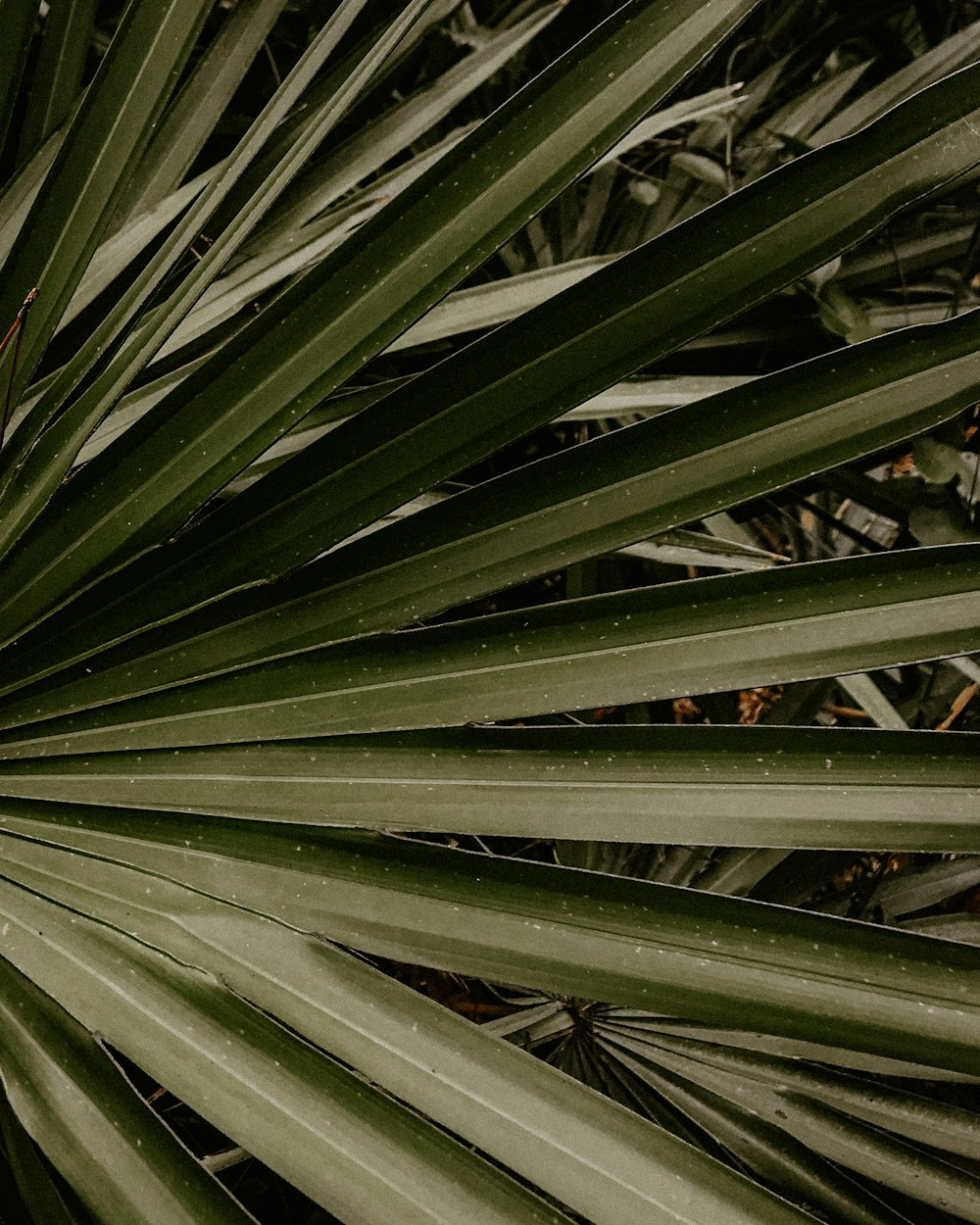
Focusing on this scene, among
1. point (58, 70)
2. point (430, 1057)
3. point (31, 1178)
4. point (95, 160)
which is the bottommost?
point (31, 1178)

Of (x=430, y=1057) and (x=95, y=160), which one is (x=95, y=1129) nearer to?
→ (x=430, y=1057)

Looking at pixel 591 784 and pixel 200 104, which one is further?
pixel 200 104

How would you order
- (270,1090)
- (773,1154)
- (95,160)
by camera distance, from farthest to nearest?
(773,1154), (95,160), (270,1090)

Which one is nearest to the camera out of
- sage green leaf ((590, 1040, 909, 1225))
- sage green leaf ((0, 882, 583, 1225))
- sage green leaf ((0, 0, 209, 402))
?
sage green leaf ((0, 882, 583, 1225))

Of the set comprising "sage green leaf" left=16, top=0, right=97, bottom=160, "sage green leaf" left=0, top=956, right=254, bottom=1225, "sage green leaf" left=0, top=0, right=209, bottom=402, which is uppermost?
"sage green leaf" left=16, top=0, right=97, bottom=160

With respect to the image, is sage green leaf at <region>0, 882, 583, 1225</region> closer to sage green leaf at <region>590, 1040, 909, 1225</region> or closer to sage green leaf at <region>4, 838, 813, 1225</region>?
sage green leaf at <region>4, 838, 813, 1225</region>

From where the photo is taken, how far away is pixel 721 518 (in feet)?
3.08

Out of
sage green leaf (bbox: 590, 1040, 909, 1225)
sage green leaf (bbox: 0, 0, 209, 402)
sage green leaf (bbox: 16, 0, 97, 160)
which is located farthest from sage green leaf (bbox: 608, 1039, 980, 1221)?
sage green leaf (bbox: 16, 0, 97, 160)

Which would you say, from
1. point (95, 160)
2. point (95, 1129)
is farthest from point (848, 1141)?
point (95, 160)

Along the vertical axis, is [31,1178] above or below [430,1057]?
below

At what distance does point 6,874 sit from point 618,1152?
1.16 feet

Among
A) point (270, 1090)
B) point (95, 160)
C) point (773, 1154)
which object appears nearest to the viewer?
point (270, 1090)

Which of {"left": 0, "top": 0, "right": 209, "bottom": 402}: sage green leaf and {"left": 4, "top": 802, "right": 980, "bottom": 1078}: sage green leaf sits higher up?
{"left": 0, "top": 0, "right": 209, "bottom": 402}: sage green leaf

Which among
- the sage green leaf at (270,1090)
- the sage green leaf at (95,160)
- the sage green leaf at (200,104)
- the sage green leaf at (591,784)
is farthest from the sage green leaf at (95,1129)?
the sage green leaf at (200,104)
